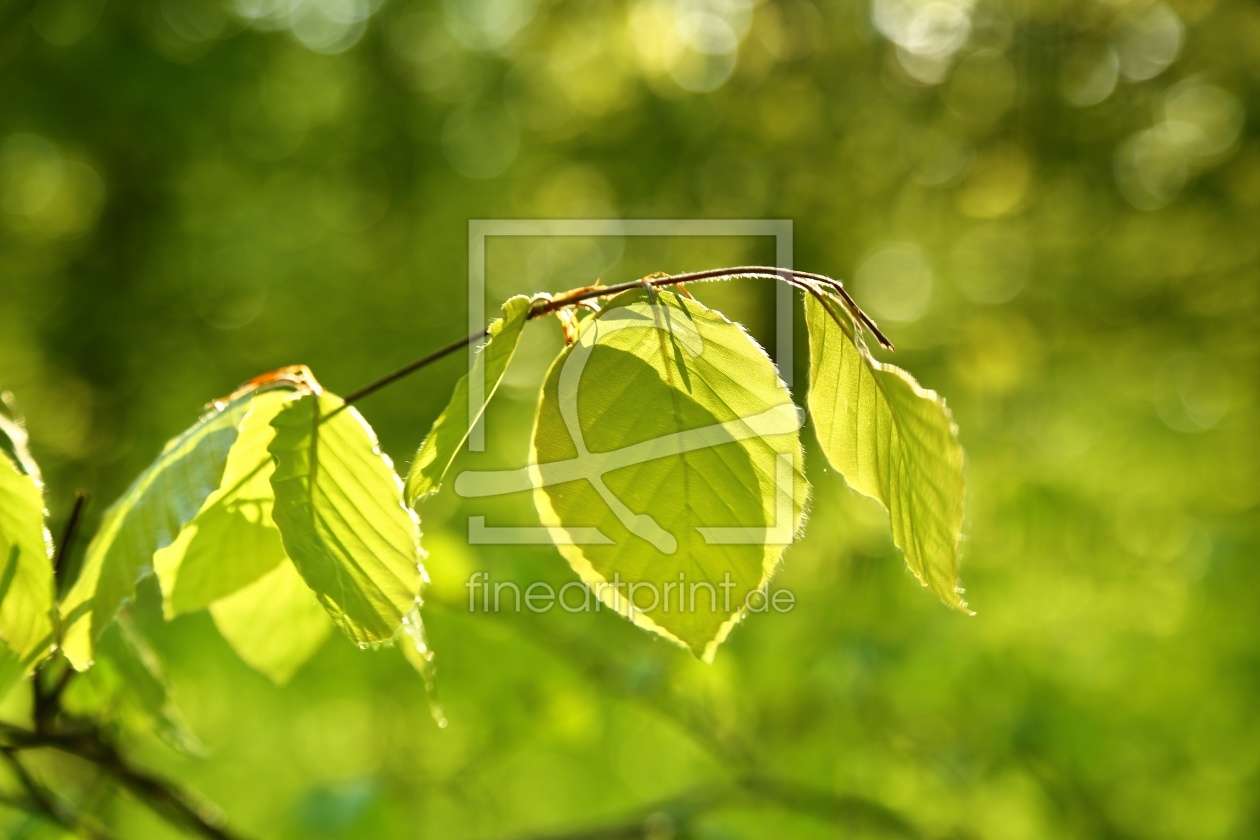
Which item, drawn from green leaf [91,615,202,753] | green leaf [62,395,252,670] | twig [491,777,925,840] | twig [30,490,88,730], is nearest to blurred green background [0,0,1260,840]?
twig [491,777,925,840]

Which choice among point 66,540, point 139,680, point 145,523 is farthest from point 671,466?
point 139,680

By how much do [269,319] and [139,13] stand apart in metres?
1.20

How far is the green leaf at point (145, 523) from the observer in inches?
16.2

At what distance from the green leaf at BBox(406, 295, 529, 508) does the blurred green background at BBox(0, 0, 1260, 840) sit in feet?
7.90

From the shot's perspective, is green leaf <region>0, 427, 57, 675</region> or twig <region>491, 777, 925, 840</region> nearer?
green leaf <region>0, 427, 57, 675</region>

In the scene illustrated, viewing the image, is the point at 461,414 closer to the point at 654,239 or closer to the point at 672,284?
the point at 672,284

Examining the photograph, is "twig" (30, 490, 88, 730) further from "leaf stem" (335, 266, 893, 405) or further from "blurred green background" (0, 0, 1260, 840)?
"blurred green background" (0, 0, 1260, 840)

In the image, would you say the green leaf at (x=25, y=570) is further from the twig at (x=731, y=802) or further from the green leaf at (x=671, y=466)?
the twig at (x=731, y=802)

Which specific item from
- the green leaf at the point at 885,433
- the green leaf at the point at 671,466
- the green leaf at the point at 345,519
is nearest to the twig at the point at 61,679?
the green leaf at the point at 345,519

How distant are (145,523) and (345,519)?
97mm

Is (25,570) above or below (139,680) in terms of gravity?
above

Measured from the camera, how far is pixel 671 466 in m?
0.40

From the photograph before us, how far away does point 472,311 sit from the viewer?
358 cm

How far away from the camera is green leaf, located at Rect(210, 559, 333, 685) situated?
2.00 ft
